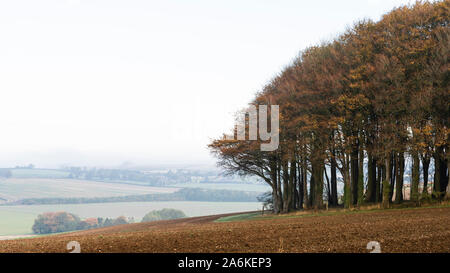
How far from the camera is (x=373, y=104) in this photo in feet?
124

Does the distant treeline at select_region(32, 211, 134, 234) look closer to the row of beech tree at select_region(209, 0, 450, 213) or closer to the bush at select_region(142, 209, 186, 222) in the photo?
the bush at select_region(142, 209, 186, 222)

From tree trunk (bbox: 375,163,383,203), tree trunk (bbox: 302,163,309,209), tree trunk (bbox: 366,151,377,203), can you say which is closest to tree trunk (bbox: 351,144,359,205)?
tree trunk (bbox: 366,151,377,203)

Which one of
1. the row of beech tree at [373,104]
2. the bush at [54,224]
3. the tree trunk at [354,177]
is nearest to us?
the row of beech tree at [373,104]

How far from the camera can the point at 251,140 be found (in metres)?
46.6

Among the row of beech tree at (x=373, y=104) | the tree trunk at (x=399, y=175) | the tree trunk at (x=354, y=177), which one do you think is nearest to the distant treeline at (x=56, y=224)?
the row of beech tree at (x=373, y=104)

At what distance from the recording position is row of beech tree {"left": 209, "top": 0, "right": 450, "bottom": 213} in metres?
36.0

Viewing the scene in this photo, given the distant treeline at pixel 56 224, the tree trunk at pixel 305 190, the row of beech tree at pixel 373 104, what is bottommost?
the distant treeline at pixel 56 224

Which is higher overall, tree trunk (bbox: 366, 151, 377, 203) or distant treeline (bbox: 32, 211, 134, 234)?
tree trunk (bbox: 366, 151, 377, 203)

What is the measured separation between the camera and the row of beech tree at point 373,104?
36000mm

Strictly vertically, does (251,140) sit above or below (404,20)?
below

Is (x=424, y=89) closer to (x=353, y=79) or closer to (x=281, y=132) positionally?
(x=353, y=79)

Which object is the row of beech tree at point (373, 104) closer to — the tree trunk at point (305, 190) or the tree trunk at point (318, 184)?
the tree trunk at point (318, 184)
